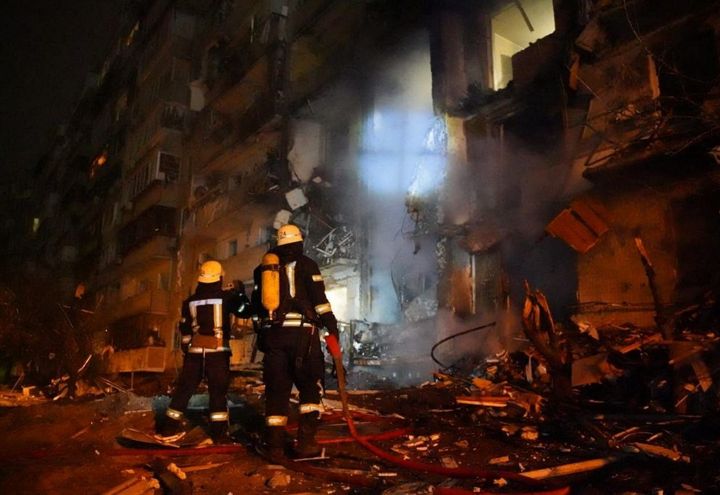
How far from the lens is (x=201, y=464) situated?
4.25 metres

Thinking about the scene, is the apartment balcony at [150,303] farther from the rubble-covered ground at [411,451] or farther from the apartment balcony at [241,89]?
the rubble-covered ground at [411,451]

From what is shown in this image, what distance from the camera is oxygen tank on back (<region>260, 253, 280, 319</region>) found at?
485 centimetres

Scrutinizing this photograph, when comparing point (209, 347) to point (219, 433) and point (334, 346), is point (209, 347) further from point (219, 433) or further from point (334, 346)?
point (334, 346)

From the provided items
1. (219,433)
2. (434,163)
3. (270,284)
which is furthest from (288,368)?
(434,163)

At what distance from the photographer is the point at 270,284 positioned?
4887 millimetres

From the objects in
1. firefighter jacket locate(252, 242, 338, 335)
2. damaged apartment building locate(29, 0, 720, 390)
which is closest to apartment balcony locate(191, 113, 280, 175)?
damaged apartment building locate(29, 0, 720, 390)

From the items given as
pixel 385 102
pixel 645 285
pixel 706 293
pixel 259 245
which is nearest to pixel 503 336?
pixel 645 285

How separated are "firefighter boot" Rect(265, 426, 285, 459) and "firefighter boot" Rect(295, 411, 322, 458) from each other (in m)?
0.14

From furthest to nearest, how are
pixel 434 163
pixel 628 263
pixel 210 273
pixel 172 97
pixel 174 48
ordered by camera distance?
pixel 174 48 → pixel 172 97 → pixel 434 163 → pixel 628 263 → pixel 210 273

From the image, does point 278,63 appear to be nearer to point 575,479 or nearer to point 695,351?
point 695,351

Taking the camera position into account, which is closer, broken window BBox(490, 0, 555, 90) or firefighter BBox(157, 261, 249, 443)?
firefighter BBox(157, 261, 249, 443)

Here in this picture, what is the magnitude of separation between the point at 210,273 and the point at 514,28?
38.7 ft

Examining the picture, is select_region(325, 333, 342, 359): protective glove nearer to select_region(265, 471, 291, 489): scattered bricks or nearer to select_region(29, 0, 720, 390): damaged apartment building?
select_region(265, 471, 291, 489): scattered bricks

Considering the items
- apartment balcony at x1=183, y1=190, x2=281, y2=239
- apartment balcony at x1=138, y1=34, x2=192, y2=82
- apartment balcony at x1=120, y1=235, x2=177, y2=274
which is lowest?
apartment balcony at x1=120, y1=235, x2=177, y2=274
